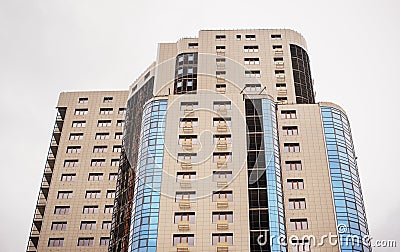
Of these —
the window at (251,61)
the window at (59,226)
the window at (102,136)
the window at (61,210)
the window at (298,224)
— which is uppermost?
the window at (251,61)

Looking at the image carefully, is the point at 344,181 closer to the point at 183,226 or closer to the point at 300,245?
the point at 300,245

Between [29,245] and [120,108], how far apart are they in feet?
95.4

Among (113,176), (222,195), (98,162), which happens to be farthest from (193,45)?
(222,195)

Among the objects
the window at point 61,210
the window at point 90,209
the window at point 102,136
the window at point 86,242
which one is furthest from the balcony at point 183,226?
the window at point 102,136

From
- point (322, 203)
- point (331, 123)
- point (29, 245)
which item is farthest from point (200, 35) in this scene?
point (29, 245)

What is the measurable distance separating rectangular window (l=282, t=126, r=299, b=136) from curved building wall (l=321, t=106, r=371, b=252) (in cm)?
388

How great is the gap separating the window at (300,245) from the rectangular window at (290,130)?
15684mm

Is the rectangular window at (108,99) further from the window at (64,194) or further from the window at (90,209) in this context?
the window at (90,209)

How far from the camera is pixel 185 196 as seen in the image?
63406 millimetres

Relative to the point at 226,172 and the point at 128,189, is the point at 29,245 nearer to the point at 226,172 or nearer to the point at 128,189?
the point at 128,189

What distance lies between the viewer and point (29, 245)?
8312 centimetres

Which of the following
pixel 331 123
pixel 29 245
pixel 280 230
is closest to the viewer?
pixel 280 230

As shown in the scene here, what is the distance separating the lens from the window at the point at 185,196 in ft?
207

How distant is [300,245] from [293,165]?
11.3 m
